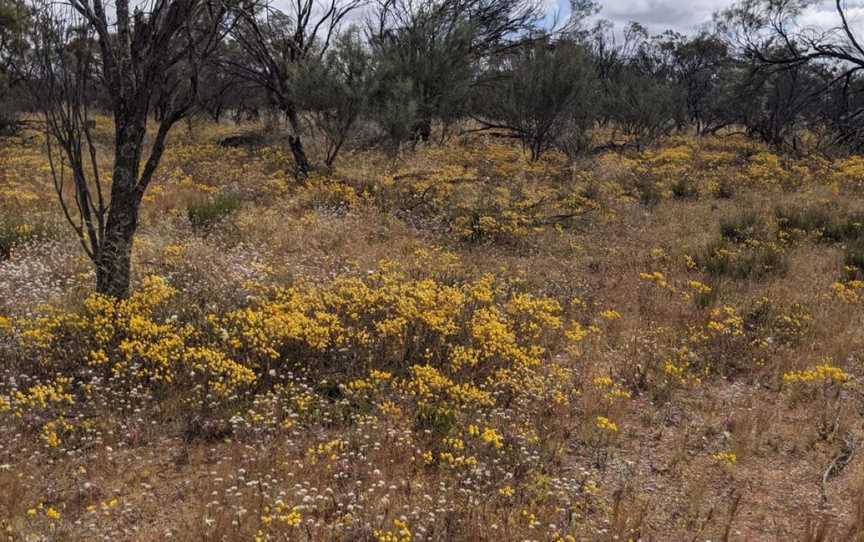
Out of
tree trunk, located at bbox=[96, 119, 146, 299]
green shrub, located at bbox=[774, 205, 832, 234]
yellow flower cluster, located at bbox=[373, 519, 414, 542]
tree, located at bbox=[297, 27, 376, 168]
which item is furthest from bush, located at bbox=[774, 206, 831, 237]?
tree trunk, located at bbox=[96, 119, 146, 299]

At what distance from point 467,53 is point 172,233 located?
11800mm

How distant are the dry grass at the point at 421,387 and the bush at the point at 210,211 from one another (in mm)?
67

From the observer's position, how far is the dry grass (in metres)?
3.38

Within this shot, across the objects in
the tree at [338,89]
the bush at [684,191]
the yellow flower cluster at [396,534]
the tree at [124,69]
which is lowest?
the yellow flower cluster at [396,534]

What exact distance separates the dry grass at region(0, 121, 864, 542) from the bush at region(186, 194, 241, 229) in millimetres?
67

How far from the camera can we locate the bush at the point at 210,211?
838cm

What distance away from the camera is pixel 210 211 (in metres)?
8.53

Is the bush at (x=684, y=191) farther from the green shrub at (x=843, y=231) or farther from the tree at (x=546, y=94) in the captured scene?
the tree at (x=546, y=94)

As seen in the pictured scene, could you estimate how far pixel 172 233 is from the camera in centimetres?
791

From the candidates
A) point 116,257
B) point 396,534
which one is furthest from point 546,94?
point 396,534

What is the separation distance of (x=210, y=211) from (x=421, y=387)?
5.52 meters

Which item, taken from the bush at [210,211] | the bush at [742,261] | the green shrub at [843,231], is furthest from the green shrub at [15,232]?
the green shrub at [843,231]

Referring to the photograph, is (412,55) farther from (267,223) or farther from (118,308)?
(118,308)

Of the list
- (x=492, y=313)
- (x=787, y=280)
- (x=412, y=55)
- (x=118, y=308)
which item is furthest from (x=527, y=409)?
(x=412, y=55)
